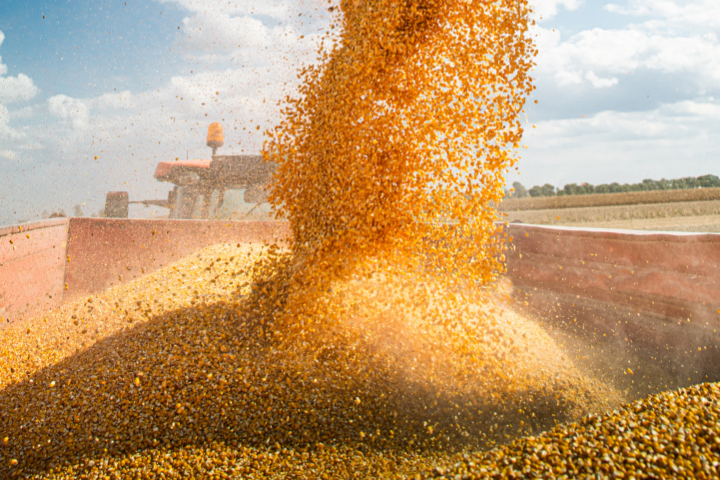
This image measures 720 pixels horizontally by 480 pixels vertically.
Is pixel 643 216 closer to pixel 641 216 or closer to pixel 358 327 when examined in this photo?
pixel 641 216

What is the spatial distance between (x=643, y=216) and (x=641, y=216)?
41 millimetres

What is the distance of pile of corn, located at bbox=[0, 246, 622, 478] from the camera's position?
5.18 feet

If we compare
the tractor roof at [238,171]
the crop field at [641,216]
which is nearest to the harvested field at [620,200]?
the crop field at [641,216]

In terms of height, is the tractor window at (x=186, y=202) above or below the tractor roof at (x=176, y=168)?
below

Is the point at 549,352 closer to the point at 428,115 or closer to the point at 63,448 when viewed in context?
the point at 428,115

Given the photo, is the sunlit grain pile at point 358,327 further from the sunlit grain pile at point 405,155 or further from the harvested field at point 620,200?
the harvested field at point 620,200

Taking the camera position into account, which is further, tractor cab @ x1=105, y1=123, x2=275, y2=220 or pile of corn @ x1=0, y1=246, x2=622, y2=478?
tractor cab @ x1=105, y1=123, x2=275, y2=220

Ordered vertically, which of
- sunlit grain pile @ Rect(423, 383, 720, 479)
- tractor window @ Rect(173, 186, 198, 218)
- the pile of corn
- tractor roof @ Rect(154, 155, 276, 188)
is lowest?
the pile of corn

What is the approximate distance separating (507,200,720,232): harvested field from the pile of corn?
230 inches

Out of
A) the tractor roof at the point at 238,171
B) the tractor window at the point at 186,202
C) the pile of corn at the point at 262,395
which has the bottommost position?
the pile of corn at the point at 262,395

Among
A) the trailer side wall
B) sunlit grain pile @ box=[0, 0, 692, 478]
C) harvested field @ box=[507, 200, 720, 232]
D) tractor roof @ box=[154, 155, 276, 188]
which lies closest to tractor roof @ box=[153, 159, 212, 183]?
tractor roof @ box=[154, 155, 276, 188]

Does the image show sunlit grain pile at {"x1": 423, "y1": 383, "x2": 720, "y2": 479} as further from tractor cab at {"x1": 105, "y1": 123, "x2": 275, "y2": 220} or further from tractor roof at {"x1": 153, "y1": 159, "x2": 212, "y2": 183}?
tractor roof at {"x1": 153, "y1": 159, "x2": 212, "y2": 183}

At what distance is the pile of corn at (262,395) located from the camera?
158 centimetres

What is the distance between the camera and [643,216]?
30.3 feet
